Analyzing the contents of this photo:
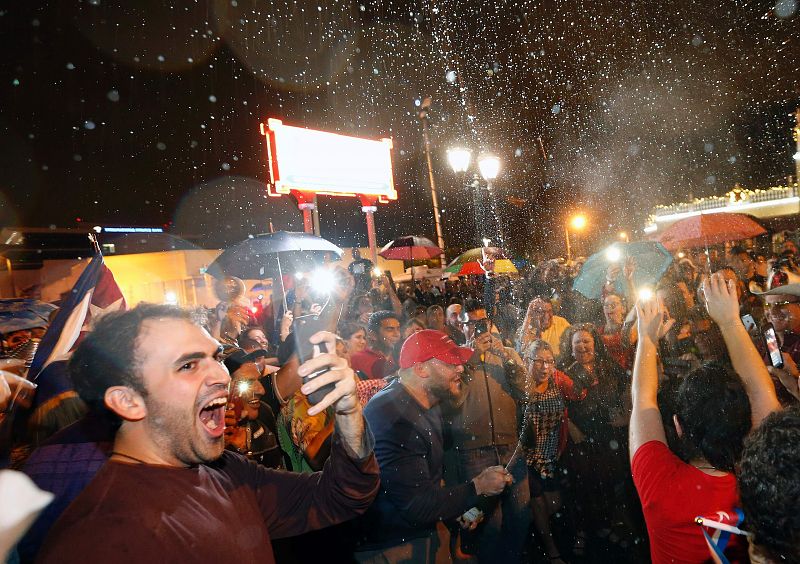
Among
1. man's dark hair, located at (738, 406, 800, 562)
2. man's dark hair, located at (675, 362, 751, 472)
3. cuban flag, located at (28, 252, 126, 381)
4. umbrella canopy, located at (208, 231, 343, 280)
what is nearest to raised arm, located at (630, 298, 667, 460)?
man's dark hair, located at (675, 362, 751, 472)

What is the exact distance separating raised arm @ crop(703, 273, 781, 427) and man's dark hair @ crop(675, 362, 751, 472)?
1.9 inches

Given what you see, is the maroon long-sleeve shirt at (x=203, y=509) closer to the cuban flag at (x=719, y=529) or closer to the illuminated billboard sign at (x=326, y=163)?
the cuban flag at (x=719, y=529)

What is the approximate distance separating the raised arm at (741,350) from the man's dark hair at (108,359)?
8.94 ft

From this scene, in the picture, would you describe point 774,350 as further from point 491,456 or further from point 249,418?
point 249,418

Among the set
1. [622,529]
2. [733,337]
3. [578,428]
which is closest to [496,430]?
[578,428]

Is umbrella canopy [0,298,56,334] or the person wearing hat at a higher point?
umbrella canopy [0,298,56,334]

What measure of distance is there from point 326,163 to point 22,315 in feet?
55.1

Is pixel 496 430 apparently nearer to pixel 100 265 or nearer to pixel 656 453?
pixel 656 453

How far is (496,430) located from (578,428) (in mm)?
990

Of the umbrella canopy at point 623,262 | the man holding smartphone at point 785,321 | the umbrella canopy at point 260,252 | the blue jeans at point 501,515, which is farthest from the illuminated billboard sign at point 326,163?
the man holding smartphone at point 785,321

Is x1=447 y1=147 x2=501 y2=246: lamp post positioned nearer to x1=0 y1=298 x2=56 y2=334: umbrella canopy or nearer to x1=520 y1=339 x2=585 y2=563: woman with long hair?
x1=520 y1=339 x2=585 y2=563: woman with long hair

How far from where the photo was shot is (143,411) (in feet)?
5.78

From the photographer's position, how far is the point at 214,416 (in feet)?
6.36

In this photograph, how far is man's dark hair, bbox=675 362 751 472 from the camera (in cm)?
207
